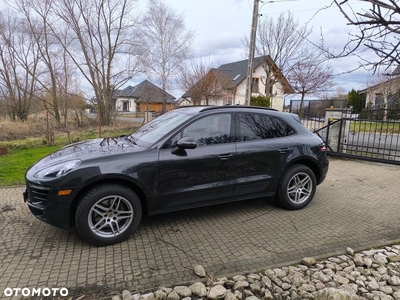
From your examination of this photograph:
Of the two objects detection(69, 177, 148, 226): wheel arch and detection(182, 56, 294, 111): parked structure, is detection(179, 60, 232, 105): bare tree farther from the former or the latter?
detection(69, 177, 148, 226): wheel arch

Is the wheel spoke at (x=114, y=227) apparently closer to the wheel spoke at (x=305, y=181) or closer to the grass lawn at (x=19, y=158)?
the wheel spoke at (x=305, y=181)

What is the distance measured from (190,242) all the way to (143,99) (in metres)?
29.1

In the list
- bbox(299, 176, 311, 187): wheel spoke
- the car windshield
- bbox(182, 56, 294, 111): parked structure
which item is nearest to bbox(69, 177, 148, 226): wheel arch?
the car windshield

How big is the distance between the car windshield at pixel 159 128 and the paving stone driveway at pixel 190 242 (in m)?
1.20

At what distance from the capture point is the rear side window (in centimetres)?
395

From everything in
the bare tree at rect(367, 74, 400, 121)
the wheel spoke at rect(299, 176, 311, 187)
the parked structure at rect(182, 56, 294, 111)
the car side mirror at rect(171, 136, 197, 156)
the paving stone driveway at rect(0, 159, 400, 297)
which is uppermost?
the parked structure at rect(182, 56, 294, 111)

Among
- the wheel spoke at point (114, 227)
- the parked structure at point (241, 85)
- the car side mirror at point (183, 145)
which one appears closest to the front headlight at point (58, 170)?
the wheel spoke at point (114, 227)

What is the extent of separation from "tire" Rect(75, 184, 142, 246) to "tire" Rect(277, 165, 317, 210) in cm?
230

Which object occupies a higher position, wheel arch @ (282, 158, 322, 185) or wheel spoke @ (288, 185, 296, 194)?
wheel arch @ (282, 158, 322, 185)

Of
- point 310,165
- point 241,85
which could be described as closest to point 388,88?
point 310,165

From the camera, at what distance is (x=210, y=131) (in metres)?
3.75

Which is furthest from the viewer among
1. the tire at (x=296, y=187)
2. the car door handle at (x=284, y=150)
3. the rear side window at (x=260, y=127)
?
the tire at (x=296, y=187)

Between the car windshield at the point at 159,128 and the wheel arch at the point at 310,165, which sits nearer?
the car windshield at the point at 159,128

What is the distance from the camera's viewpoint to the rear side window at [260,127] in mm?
3947
